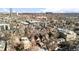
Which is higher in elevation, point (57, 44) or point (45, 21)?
point (45, 21)

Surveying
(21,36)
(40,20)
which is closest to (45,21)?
(40,20)

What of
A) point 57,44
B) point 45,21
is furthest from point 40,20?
point 57,44
